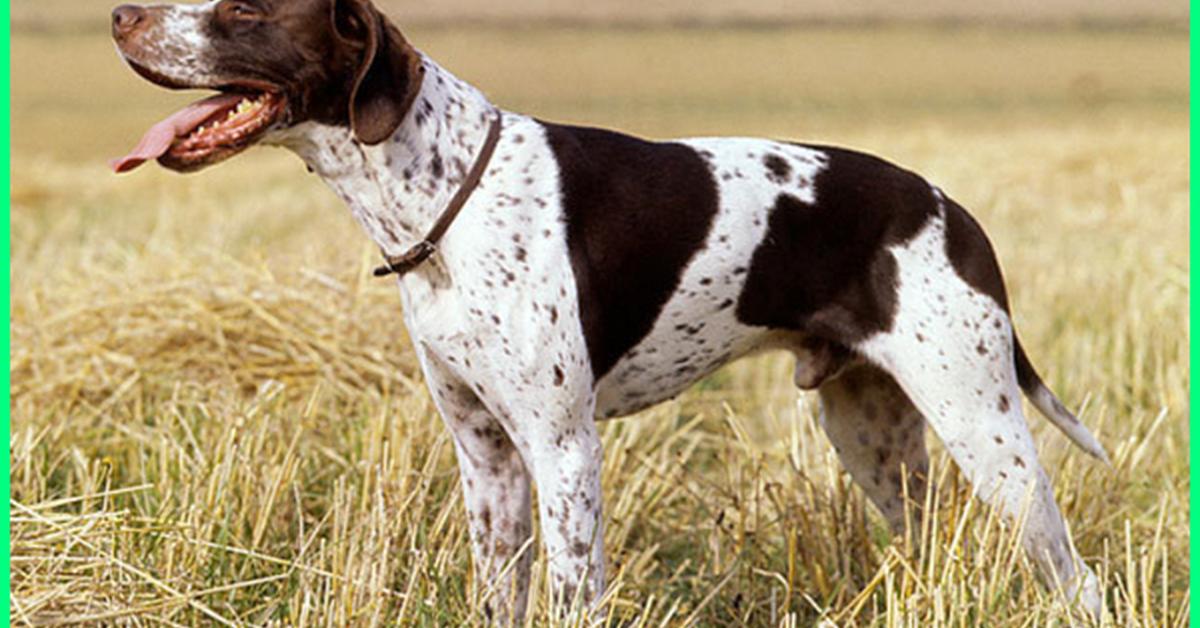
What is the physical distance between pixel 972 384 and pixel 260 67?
1.83 metres

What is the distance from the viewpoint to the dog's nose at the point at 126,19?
3.65m

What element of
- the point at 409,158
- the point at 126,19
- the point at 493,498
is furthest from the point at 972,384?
the point at 126,19

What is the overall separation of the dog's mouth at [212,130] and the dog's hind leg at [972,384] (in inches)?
59.3

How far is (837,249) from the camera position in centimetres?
409

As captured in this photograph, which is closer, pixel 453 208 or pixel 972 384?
pixel 453 208

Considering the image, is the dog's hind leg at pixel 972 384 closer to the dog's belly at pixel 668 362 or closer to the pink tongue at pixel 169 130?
the dog's belly at pixel 668 362

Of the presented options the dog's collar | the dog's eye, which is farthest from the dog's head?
the dog's collar

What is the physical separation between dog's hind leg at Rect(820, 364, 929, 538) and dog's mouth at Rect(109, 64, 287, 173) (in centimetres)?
173

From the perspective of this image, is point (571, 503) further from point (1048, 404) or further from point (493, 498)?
point (1048, 404)

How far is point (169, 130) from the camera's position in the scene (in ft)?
12.0

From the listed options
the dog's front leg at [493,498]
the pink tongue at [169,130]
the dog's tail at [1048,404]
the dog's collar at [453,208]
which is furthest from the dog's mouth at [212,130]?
the dog's tail at [1048,404]

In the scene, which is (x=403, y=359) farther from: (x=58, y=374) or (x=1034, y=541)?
(x=1034, y=541)

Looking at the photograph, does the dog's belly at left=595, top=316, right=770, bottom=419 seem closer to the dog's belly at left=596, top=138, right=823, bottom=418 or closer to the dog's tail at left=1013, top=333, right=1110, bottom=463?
Result: the dog's belly at left=596, top=138, right=823, bottom=418

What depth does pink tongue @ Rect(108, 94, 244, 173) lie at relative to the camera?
3.62 m
